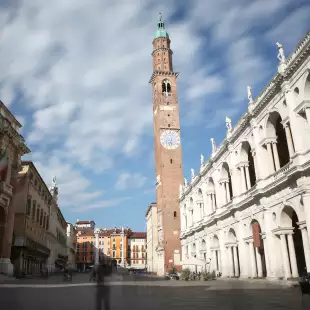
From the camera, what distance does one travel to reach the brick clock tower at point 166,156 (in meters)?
62.2

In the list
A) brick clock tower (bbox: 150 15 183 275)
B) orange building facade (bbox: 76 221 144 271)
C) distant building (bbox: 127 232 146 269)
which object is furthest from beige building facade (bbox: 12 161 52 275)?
distant building (bbox: 127 232 146 269)

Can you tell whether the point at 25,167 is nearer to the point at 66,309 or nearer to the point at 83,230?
the point at 66,309

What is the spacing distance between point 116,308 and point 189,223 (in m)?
45.7

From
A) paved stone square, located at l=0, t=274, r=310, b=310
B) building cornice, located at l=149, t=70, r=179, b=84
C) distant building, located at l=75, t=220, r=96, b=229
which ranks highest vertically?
building cornice, located at l=149, t=70, r=179, b=84

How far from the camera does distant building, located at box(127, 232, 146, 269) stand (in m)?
134

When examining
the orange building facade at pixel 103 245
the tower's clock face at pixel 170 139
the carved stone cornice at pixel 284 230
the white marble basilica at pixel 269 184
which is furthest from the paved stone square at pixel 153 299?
the orange building facade at pixel 103 245

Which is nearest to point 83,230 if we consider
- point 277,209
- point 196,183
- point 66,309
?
point 196,183

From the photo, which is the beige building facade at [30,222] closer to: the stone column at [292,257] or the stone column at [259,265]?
the stone column at [259,265]

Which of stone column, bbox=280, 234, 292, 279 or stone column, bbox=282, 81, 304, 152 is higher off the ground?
stone column, bbox=282, 81, 304, 152

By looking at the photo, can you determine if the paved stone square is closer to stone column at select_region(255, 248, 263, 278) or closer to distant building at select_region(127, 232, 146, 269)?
stone column at select_region(255, 248, 263, 278)

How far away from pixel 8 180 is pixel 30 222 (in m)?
13.3

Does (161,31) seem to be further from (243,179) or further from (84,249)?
(84,249)

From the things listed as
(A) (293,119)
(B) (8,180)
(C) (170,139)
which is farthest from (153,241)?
(A) (293,119)

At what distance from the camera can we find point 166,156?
214ft
